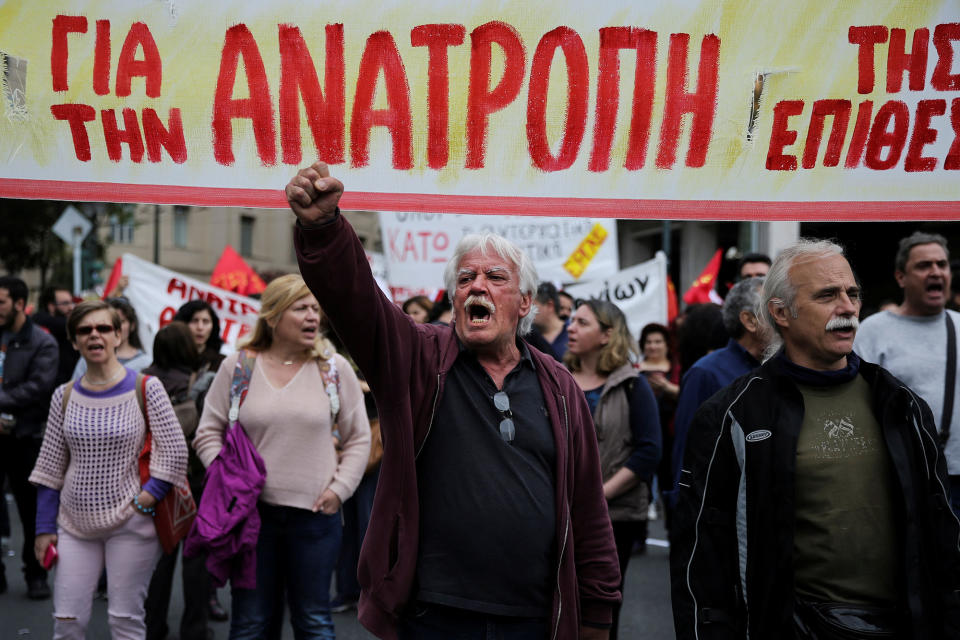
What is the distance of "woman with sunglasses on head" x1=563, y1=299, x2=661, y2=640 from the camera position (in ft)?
15.9

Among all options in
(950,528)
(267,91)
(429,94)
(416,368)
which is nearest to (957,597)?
(950,528)

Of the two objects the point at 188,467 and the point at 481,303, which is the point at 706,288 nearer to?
the point at 188,467

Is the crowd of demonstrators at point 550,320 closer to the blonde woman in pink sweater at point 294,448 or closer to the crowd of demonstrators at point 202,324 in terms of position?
the crowd of demonstrators at point 202,324

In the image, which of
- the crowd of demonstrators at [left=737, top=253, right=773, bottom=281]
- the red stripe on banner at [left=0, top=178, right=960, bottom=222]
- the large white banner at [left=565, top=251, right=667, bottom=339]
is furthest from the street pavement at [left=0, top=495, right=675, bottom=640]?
the red stripe on banner at [left=0, top=178, right=960, bottom=222]

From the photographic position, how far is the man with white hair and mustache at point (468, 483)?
2682 millimetres

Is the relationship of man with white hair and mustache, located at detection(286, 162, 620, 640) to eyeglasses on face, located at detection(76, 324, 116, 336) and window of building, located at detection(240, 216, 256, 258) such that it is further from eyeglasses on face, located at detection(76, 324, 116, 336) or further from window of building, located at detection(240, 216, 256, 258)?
window of building, located at detection(240, 216, 256, 258)

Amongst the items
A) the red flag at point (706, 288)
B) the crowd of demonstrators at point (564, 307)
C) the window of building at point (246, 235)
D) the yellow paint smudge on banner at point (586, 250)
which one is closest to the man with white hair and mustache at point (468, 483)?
the crowd of demonstrators at point (564, 307)

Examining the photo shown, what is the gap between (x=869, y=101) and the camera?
9.16 feet

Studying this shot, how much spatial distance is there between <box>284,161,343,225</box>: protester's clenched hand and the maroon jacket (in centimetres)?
9

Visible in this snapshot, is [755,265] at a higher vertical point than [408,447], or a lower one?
higher

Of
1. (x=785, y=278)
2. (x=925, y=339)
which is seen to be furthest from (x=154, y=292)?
(x=785, y=278)

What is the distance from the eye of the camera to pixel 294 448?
443 centimetres

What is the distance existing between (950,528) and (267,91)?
2.16 m

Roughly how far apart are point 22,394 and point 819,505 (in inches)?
238
